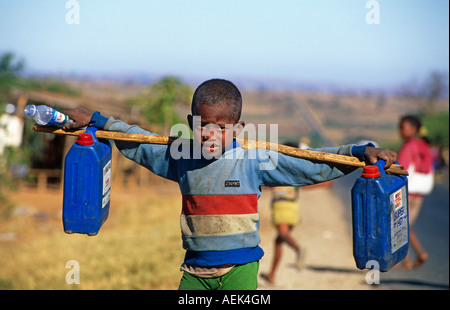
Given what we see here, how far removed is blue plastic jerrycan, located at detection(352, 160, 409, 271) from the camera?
284cm

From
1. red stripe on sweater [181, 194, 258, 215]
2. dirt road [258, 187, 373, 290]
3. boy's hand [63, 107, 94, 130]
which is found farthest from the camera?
dirt road [258, 187, 373, 290]

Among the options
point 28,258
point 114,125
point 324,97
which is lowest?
point 28,258

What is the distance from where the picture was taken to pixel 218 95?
268cm

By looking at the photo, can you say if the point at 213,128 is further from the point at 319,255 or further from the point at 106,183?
the point at 319,255

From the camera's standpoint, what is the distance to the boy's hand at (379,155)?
9.20ft

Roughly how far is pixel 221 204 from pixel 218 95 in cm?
55

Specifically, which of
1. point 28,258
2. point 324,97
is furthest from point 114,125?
point 324,97

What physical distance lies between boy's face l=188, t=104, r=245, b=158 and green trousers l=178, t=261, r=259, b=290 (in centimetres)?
61

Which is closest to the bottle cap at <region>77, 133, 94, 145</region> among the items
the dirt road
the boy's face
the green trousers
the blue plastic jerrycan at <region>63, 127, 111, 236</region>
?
the blue plastic jerrycan at <region>63, 127, 111, 236</region>

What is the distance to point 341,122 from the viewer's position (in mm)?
50906

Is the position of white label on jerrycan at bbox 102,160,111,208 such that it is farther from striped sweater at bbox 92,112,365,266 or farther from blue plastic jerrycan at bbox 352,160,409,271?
blue plastic jerrycan at bbox 352,160,409,271

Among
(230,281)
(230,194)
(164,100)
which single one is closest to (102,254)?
(230,281)
